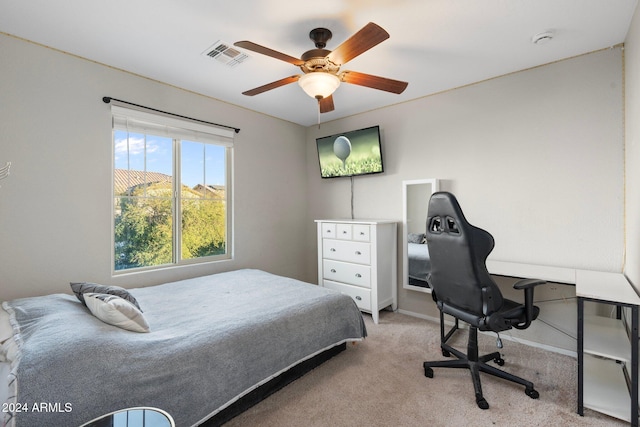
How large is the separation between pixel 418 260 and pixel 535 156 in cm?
150

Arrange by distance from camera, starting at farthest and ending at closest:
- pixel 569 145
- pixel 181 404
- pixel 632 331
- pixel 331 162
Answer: pixel 331 162 → pixel 569 145 → pixel 632 331 → pixel 181 404

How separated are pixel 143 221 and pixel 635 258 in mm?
3962

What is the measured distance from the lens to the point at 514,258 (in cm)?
269

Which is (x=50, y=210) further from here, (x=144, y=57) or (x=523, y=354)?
(x=523, y=354)

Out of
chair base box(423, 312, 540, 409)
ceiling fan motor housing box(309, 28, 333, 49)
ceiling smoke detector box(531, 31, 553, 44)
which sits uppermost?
ceiling smoke detector box(531, 31, 553, 44)

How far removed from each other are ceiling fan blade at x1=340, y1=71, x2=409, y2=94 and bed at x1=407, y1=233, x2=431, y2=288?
1.72 m

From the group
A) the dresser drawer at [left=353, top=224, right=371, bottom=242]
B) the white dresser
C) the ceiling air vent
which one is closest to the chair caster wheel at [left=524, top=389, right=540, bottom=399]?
the white dresser

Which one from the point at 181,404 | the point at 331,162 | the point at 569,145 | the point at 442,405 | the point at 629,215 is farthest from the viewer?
the point at 331,162

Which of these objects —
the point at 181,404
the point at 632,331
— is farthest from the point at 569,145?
the point at 181,404

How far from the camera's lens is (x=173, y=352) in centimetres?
145

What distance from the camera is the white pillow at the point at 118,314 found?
61.6 inches

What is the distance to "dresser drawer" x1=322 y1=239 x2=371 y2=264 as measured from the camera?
3.19 m

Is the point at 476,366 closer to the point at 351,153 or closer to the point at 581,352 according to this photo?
the point at 581,352

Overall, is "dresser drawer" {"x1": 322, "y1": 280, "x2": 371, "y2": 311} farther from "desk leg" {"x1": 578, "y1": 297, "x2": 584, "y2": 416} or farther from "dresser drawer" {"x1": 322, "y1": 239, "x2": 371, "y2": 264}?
"desk leg" {"x1": 578, "y1": 297, "x2": 584, "y2": 416}
